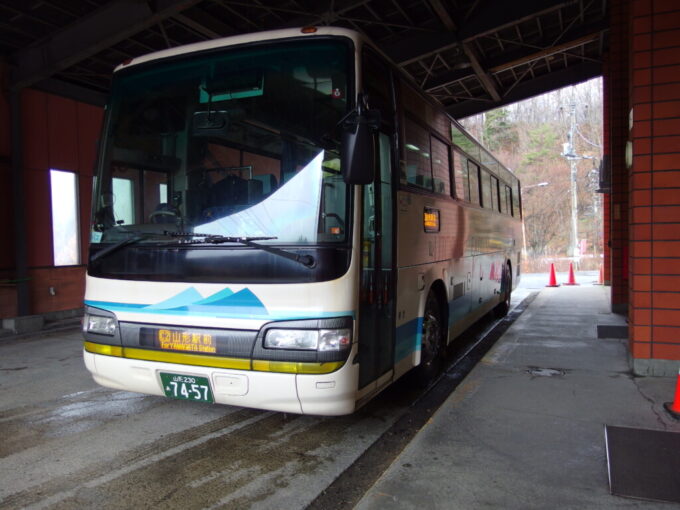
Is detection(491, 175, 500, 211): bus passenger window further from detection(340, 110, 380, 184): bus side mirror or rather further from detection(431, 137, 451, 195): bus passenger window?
detection(340, 110, 380, 184): bus side mirror

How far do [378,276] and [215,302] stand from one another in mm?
1223

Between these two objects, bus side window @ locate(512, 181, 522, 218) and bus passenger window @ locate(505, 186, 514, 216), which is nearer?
bus passenger window @ locate(505, 186, 514, 216)

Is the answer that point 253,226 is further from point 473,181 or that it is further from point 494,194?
point 494,194

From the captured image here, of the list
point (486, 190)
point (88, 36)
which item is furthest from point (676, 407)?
point (88, 36)

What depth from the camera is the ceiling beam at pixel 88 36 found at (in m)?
7.71

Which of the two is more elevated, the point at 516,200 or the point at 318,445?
the point at 516,200

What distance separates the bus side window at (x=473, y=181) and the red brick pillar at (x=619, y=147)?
3.58 m

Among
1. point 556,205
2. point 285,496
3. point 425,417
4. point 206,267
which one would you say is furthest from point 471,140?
point 556,205

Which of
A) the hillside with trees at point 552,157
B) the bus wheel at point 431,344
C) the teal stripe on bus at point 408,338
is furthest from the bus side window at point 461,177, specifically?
the hillside with trees at point 552,157

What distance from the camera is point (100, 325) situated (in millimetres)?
3914

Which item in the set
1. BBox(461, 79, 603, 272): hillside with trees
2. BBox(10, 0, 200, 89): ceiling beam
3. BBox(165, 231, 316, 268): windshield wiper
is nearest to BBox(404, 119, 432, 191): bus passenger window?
BBox(165, 231, 316, 268): windshield wiper

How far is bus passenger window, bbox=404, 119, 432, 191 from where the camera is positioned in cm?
470

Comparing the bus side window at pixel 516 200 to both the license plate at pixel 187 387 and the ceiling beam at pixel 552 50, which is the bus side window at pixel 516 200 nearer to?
the ceiling beam at pixel 552 50

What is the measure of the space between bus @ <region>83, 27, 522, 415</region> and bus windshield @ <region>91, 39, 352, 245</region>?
1cm
